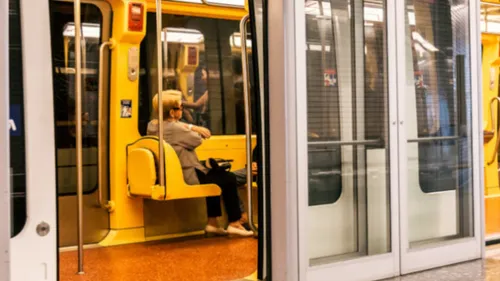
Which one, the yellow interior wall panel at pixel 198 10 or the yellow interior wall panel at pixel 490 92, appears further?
the yellow interior wall panel at pixel 490 92

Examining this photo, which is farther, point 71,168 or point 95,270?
point 71,168

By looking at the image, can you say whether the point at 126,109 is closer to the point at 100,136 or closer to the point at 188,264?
the point at 100,136

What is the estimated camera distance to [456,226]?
5773 mm

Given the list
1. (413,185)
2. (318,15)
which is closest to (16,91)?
(318,15)

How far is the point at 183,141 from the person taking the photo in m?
6.95

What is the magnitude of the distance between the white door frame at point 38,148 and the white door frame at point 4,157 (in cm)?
28

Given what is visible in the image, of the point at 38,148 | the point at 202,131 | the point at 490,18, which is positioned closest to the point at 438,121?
the point at 202,131

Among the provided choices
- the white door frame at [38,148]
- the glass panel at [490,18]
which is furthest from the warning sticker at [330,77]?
the glass panel at [490,18]

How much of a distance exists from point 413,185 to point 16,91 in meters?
3.01

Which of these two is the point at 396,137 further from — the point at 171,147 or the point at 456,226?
the point at 171,147

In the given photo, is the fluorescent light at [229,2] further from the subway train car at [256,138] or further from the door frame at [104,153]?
the door frame at [104,153]

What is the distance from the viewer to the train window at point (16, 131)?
3578 millimetres

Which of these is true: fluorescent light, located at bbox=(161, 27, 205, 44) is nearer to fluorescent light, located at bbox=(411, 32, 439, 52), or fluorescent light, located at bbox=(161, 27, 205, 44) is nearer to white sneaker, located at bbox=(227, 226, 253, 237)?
white sneaker, located at bbox=(227, 226, 253, 237)

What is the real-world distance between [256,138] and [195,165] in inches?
79.3
